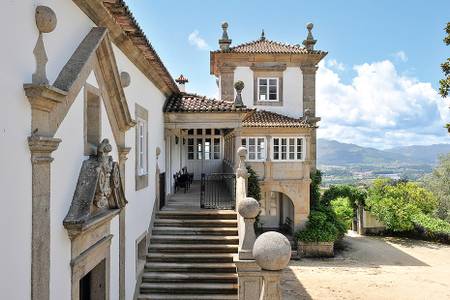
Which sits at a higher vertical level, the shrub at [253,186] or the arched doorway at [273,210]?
the shrub at [253,186]


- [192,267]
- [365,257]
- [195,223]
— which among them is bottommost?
[365,257]

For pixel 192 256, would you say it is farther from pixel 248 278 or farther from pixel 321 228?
pixel 321 228

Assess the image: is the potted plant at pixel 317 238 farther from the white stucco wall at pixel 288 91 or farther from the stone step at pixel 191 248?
the stone step at pixel 191 248

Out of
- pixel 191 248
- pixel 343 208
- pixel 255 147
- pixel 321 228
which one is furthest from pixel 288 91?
pixel 191 248

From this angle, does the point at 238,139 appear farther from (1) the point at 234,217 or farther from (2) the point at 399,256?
(2) the point at 399,256

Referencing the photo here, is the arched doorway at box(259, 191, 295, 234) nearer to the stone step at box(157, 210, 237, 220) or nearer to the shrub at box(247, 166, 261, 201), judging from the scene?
the shrub at box(247, 166, 261, 201)

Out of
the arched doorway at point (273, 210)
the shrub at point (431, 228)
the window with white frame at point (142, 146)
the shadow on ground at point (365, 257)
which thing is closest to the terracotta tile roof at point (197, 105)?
the window with white frame at point (142, 146)

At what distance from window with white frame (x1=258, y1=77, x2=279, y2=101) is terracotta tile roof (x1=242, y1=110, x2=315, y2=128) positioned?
1.33m

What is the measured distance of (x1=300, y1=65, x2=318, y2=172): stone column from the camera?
22.0 m

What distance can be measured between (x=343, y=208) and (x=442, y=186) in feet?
71.9

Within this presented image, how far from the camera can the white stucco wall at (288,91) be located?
855 inches

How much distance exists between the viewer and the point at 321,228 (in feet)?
64.5

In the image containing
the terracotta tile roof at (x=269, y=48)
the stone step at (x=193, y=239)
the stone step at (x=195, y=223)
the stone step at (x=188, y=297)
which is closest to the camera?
the stone step at (x=188, y=297)

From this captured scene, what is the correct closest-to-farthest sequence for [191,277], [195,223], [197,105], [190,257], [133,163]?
[133,163], [191,277], [190,257], [195,223], [197,105]
